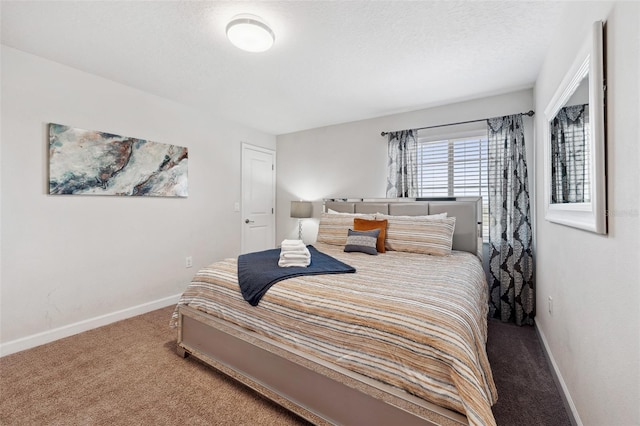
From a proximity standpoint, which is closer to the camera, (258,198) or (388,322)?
(388,322)

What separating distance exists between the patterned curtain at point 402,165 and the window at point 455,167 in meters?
0.08

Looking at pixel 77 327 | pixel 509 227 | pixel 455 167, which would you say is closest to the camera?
pixel 77 327

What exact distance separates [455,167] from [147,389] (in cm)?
365

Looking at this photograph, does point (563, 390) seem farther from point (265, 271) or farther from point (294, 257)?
point (265, 271)

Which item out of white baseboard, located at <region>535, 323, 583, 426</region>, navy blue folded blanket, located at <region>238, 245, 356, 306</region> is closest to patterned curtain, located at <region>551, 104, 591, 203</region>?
white baseboard, located at <region>535, 323, 583, 426</region>

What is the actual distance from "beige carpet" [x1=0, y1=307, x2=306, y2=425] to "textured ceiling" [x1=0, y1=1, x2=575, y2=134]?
8.25ft

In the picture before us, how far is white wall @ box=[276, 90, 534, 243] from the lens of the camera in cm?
321

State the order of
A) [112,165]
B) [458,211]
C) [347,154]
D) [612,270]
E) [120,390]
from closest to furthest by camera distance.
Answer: [612,270]
[120,390]
[112,165]
[458,211]
[347,154]

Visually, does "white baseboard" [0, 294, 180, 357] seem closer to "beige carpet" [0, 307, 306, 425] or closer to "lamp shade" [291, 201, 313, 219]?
"beige carpet" [0, 307, 306, 425]

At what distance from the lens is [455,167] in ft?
11.2

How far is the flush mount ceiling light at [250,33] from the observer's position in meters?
1.87

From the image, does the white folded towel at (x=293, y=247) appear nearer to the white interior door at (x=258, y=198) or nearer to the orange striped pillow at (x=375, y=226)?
the orange striped pillow at (x=375, y=226)

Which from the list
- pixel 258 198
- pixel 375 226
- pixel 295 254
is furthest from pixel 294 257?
pixel 258 198

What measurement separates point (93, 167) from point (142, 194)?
0.51 metres
